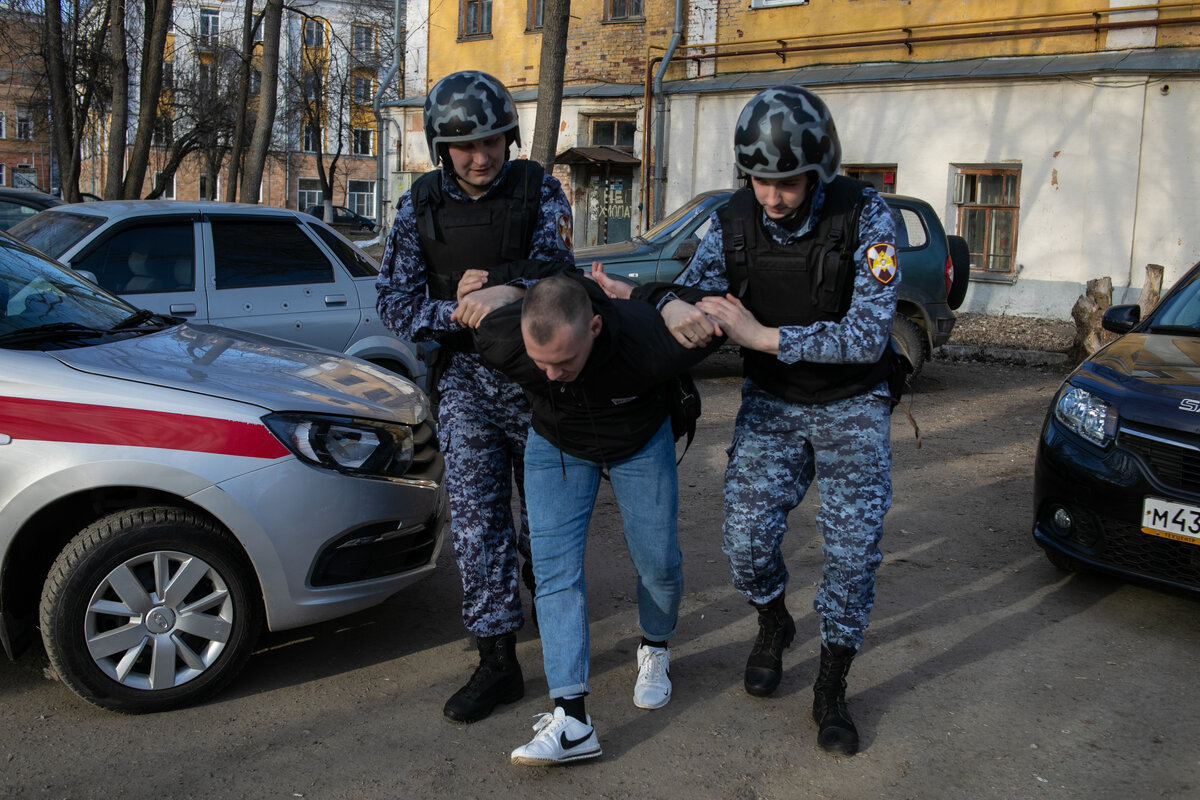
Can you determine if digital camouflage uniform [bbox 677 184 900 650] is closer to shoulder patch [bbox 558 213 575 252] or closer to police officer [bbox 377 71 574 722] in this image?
shoulder patch [bbox 558 213 575 252]

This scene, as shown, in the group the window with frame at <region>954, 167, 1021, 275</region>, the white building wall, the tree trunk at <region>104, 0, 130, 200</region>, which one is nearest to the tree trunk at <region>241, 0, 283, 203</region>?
the tree trunk at <region>104, 0, 130, 200</region>

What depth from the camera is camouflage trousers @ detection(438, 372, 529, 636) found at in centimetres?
351

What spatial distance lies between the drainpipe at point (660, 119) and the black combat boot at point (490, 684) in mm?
17047

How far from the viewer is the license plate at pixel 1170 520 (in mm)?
3996

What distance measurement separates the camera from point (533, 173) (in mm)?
3590

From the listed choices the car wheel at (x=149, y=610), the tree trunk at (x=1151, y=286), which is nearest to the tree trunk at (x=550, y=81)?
the tree trunk at (x=1151, y=286)

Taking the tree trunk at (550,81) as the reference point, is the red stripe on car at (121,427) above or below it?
below

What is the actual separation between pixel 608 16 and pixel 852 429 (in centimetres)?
1963

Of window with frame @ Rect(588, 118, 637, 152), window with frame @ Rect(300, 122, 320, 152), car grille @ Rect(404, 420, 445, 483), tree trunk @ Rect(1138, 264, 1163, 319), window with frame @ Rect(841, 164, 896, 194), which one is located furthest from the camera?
window with frame @ Rect(300, 122, 320, 152)

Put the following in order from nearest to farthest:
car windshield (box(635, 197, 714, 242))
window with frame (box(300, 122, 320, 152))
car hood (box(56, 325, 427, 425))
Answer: car hood (box(56, 325, 427, 425)), car windshield (box(635, 197, 714, 242)), window with frame (box(300, 122, 320, 152))

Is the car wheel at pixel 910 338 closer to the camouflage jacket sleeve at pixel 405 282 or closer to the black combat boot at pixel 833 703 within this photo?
the black combat boot at pixel 833 703

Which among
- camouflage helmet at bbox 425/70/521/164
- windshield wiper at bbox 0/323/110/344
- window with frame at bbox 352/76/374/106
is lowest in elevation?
windshield wiper at bbox 0/323/110/344

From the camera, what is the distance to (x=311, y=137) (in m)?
51.8

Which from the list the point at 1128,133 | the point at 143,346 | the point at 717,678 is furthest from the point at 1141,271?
the point at 143,346
